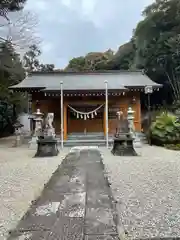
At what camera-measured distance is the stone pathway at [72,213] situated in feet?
9.59

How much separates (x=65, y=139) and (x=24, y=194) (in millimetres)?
10203

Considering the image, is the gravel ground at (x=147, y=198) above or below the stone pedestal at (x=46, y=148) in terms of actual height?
below

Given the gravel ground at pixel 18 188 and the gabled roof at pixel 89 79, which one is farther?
the gabled roof at pixel 89 79

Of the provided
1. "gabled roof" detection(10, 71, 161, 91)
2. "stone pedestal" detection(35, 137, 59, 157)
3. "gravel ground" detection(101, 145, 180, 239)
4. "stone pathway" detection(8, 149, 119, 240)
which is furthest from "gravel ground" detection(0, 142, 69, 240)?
"gabled roof" detection(10, 71, 161, 91)

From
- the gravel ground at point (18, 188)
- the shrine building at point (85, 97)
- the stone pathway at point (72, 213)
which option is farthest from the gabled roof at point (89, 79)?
the stone pathway at point (72, 213)

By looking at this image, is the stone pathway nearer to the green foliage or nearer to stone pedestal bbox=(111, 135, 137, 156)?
stone pedestal bbox=(111, 135, 137, 156)

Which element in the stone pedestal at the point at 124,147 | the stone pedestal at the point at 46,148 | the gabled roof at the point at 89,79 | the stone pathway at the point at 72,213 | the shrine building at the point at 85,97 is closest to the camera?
the stone pathway at the point at 72,213

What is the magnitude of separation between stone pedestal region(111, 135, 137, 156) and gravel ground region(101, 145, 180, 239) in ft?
8.32

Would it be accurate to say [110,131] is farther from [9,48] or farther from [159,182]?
[159,182]

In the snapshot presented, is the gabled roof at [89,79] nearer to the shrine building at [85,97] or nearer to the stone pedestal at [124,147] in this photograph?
the shrine building at [85,97]

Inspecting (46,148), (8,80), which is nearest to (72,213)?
(46,148)

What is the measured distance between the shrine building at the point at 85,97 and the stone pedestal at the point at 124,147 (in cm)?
378

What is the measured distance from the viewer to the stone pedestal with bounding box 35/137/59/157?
10.3m

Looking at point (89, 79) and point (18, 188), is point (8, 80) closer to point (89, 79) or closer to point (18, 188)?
point (89, 79)
